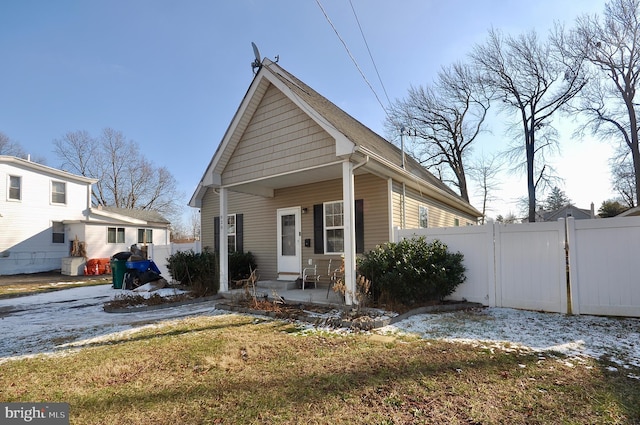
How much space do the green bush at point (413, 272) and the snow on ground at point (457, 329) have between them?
0.62 m

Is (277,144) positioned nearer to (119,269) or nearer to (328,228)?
(328,228)

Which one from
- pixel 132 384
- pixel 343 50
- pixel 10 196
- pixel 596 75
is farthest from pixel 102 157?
pixel 596 75

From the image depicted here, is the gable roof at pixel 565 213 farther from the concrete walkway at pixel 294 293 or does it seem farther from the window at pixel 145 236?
the window at pixel 145 236

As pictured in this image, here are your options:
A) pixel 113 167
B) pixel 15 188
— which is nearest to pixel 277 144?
pixel 15 188

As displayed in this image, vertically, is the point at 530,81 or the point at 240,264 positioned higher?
the point at 530,81

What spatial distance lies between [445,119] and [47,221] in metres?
26.1

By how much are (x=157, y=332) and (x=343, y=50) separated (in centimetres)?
669

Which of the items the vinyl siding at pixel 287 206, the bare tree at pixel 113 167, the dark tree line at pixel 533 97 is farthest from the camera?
the bare tree at pixel 113 167

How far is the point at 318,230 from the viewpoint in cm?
916

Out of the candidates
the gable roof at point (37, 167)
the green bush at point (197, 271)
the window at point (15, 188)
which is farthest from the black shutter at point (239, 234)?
the window at point (15, 188)

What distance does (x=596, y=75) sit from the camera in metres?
17.5

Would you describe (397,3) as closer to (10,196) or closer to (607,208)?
(10,196)

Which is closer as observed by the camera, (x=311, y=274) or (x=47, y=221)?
(x=311, y=274)

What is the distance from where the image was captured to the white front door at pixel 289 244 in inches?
380
